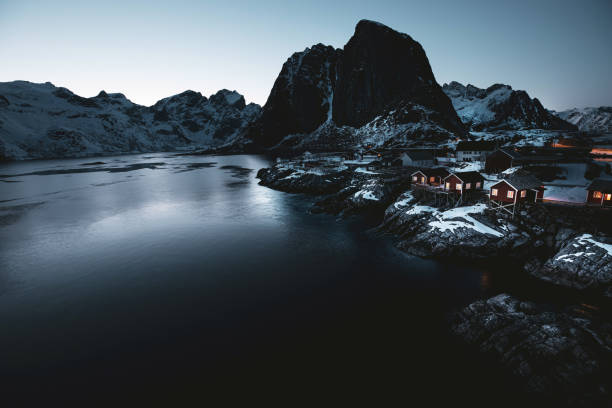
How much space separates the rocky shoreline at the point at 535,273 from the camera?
13.4 meters

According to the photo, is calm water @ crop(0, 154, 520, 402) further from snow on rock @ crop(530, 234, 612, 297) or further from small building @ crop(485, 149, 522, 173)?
small building @ crop(485, 149, 522, 173)

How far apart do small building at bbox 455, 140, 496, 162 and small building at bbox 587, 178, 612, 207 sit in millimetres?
40646

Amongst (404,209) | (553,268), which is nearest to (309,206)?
(404,209)

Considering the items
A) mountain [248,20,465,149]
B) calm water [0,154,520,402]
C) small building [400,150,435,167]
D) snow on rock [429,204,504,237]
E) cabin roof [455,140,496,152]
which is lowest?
calm water [0,154,520,402]

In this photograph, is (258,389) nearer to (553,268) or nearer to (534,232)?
(553,268)

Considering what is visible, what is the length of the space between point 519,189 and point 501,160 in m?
24.4

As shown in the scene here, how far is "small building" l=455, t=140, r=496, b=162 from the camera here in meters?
66.6

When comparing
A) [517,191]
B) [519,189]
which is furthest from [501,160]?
[519,189]

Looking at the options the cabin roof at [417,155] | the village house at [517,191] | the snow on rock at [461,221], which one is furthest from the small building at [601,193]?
the cabin roof at [417,155]

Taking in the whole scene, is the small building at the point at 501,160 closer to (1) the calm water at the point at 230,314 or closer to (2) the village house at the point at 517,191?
(2) the village house at the point at 517,191

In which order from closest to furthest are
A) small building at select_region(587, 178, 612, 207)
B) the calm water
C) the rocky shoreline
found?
the rocky shoreline → the calm water → small building at select_region(587, 178, 612, 207)

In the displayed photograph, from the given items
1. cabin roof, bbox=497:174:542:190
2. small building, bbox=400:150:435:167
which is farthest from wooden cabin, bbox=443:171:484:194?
small building, bbox=400:150:435:167

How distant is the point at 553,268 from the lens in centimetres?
2273

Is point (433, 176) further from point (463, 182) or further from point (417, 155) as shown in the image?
point (417, 155)
